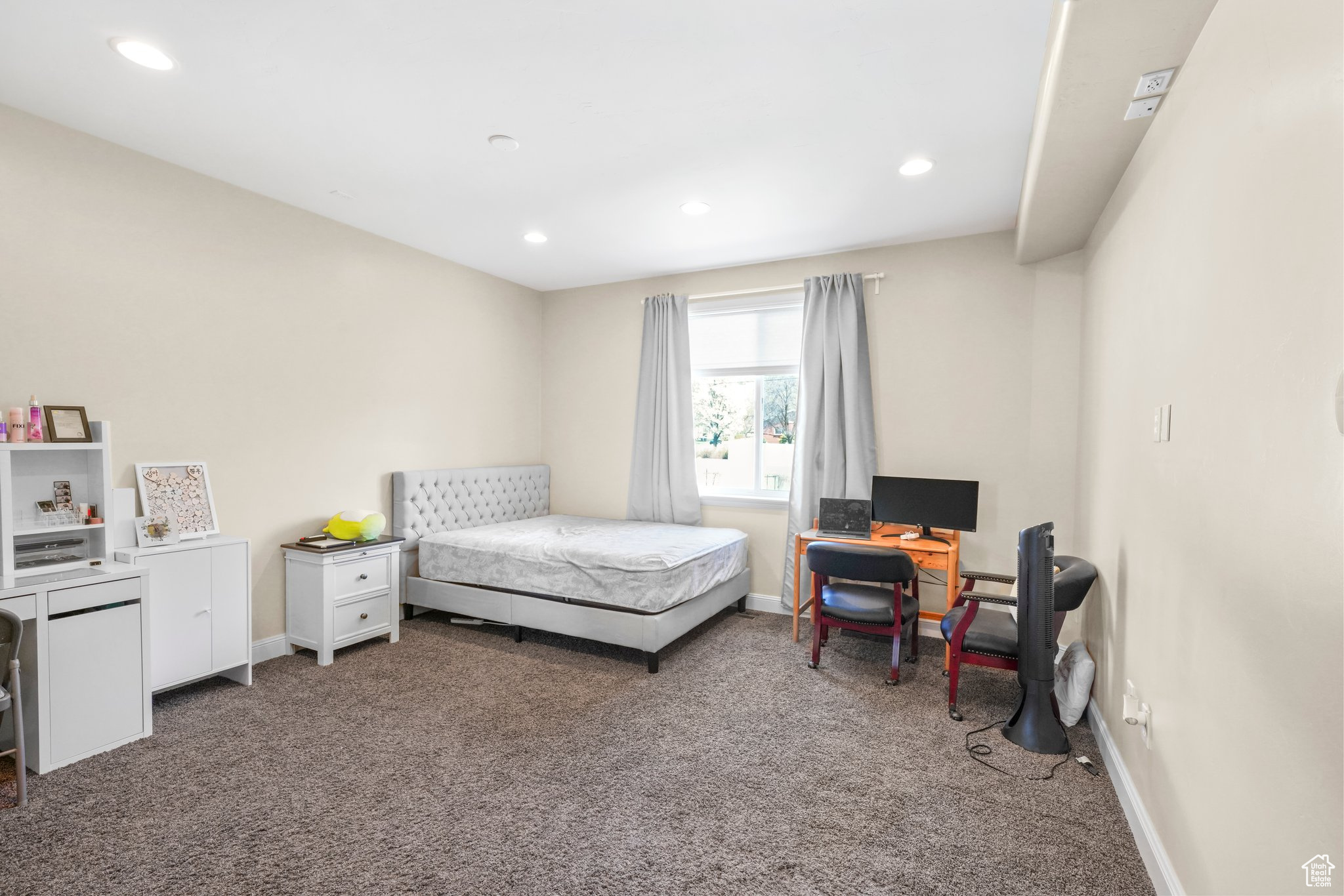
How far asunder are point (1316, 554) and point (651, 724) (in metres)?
2.43

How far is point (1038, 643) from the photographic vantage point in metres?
2.64

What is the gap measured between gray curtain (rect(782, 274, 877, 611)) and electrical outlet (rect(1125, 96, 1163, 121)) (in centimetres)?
221

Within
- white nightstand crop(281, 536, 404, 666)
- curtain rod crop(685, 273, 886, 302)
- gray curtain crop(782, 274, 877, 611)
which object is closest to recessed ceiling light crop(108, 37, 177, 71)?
white nightstand crop(281, 536, 404, 666)

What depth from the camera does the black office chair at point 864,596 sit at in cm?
323

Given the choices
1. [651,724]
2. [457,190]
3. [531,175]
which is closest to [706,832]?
[651,724]

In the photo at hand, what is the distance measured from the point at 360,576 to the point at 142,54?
2657 millimetres

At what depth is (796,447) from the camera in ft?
14.9

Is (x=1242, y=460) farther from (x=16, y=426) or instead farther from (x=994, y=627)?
(x=16, y=426)

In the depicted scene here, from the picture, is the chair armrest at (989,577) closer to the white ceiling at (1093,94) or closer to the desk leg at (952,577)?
the desk leg at (952,577)

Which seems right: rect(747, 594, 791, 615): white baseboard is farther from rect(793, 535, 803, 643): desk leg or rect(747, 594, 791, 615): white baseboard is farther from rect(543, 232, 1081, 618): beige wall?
rect(793, 535, 803, 643): desk leg

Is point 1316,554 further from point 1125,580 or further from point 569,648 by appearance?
point 569,648

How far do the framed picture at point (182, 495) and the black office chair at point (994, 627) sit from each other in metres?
3.88

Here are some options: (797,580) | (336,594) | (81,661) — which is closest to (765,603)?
(797,580)

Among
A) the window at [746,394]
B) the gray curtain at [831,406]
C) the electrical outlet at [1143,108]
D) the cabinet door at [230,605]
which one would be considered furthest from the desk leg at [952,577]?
the cabinet door at [230,605]
